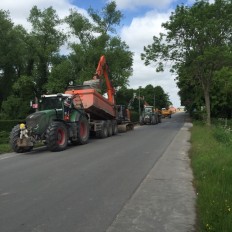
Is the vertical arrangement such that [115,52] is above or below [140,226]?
above

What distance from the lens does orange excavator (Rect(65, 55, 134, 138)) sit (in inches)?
1010

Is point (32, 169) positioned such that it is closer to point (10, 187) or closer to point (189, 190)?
point (10, 187)

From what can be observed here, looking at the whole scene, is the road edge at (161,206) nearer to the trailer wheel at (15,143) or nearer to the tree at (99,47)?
the trailer wheel at (15,143)

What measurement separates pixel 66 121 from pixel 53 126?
2.19m

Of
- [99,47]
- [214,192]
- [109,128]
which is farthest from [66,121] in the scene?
[99,47]

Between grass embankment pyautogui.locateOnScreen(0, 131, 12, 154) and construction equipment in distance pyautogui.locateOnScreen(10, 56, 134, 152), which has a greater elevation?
construction equipment in distance pyautogui.locateOnScreen(10, 56, 134, 152)

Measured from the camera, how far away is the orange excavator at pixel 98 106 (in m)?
25.7

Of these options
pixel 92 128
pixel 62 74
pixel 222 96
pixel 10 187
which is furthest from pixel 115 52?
pixel 10 187

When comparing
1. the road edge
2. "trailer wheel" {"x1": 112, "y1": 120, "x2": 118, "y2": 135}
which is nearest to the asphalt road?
the road edge

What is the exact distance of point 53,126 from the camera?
19172 millimetres

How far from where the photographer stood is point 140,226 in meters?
6.62

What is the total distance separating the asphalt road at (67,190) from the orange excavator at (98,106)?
977cm

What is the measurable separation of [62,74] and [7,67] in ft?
21.1

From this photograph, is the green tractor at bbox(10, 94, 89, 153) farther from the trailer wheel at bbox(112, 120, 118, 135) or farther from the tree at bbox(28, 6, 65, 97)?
the tree at bbox(28, 6, 65, 97)
